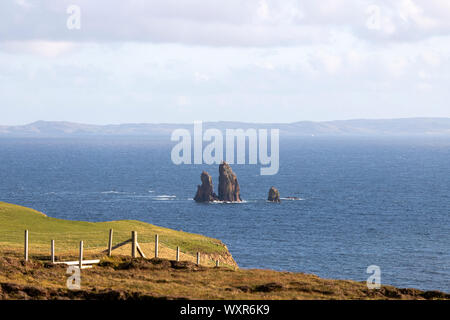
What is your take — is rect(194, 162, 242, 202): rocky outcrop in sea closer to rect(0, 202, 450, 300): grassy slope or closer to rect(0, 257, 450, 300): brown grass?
rect(0, 202, 450, 300): grassy slope

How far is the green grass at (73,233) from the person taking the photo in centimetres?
5422

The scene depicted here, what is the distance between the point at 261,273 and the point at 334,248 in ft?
193

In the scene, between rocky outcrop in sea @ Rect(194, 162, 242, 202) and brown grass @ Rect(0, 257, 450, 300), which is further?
rocky outcrop in sea @ Rect(194, 162, 242, 202)

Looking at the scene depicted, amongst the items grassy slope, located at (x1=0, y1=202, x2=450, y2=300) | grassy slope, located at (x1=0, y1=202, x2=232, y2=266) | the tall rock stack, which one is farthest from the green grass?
the tall rock stack

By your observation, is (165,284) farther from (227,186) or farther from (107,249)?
(227,186)

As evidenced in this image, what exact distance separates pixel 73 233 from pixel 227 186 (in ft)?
324

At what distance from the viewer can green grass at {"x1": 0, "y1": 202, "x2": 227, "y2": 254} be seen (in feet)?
178

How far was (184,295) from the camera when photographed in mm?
31344

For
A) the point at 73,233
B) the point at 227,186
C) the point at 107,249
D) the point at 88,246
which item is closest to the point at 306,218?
the point at 227,186

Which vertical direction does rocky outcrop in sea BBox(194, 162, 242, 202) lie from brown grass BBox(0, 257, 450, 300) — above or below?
below

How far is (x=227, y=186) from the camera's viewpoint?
518 ft
